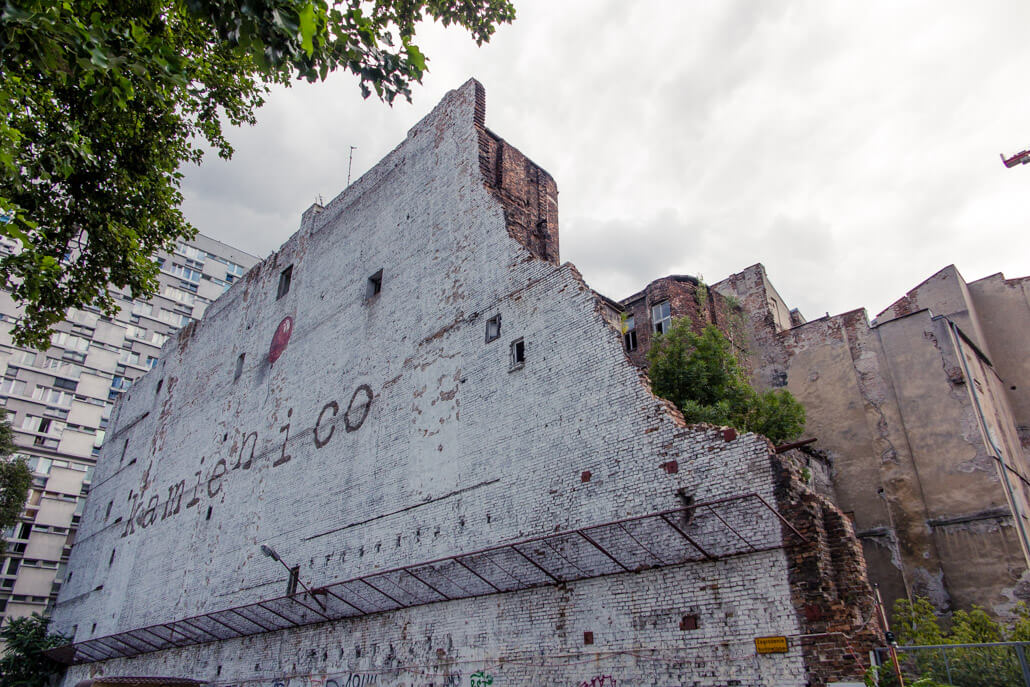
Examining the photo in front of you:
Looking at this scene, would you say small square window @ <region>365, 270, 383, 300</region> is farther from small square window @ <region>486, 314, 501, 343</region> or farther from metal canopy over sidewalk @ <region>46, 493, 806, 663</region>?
metal canopy over sidewalk @ <region>46, 493, 806, 663</region>

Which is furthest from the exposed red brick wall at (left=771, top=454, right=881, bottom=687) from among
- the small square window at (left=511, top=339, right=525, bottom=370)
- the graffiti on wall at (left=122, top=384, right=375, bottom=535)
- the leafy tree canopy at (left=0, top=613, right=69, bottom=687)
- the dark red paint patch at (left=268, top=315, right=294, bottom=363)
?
the leafy tree canopy at (left=0, top=613, right=69, bottom=687)

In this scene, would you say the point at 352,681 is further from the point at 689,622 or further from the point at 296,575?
the point at 689,622

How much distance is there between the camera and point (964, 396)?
15320 millimetres

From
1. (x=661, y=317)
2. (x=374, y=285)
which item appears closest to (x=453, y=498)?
(x=374, y=285)

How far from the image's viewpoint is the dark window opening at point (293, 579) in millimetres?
15008

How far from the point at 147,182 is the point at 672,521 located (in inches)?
421

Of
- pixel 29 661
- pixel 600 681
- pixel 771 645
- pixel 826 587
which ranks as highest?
pixel 29 661

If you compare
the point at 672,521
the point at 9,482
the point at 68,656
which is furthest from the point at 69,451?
the point at 672,521

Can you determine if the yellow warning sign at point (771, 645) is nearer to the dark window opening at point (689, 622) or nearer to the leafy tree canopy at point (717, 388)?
the dark window opening at point (689, 622)

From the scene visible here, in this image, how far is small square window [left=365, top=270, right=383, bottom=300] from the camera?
17.1 m

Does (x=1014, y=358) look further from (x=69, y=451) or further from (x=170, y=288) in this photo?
(x=170, y=288)

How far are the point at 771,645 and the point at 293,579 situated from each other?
1070cm

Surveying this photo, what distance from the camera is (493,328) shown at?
1311 centimetres

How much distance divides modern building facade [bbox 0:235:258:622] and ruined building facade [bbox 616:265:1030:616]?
90.0ft
